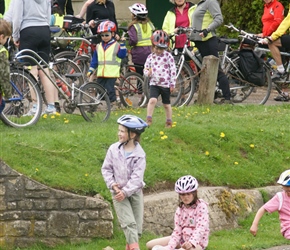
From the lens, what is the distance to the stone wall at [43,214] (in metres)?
10.2

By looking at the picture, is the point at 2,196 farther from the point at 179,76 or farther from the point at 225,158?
the point at 179,76

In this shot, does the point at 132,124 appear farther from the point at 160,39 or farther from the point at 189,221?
the point at 160,39

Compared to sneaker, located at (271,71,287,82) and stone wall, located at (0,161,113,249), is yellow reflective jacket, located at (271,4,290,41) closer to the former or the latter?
sneaker, located at (271,71,287,82)

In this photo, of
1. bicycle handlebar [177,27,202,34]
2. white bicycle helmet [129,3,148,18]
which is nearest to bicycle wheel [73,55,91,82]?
white bicycle helmet [129,3,148,18]

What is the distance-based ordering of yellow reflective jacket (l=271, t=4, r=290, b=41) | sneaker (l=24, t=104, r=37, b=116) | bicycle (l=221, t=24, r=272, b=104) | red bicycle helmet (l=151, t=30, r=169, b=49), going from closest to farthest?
sneaker (l=24, t=104, r=37, b=116)
red bicycle helmet (l=151, t=30, r=169, b=49)
bicycle (l=221, t=24, r=272, b=104)
yellow reflective jacket (l=271, t=4, r=290, b=41)

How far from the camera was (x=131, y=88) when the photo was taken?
1608 cm

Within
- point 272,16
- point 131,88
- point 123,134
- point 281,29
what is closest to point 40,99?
point 123,134

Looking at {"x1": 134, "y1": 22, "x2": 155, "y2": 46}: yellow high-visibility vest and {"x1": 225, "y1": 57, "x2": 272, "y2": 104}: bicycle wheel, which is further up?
{"x1": 134, "y1": 22, "x2": 155, "y2": 46}: yellow high-visibility vest

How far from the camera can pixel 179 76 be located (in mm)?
16156

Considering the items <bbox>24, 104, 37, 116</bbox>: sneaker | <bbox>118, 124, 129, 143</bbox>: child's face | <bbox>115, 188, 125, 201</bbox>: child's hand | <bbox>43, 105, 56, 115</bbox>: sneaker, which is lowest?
<bbox>43, 105, 56, 115</bbox>: sneaker

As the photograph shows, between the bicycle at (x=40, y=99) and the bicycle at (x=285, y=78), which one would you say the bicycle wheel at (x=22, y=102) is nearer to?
the bicycle at (x=40, y=99)

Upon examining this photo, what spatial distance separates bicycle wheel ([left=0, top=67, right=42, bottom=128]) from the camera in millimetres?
12164

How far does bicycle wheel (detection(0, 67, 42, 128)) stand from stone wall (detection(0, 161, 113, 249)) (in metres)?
2.00

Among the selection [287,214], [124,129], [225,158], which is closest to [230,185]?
[225,158]
